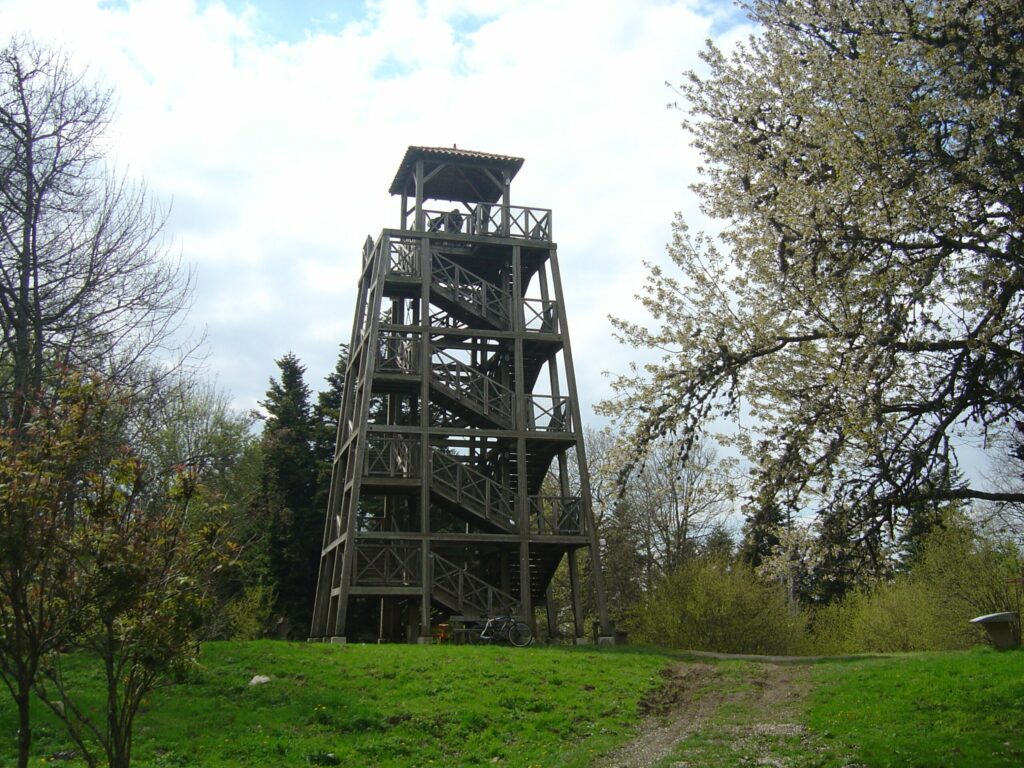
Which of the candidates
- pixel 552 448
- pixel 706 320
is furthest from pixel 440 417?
pixel 706 320

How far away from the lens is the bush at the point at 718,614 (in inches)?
1161

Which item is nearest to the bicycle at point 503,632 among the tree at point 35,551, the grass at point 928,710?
the grass at point 928,710

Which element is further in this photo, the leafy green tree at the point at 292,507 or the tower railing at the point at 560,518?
the leafy green tree at the point at 292,507

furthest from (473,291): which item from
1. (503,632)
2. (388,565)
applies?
(503,632)

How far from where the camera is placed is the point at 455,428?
87.4ft

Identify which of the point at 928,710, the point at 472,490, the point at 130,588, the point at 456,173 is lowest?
the point at 928,710

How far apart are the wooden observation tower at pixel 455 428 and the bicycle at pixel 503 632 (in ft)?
4.01

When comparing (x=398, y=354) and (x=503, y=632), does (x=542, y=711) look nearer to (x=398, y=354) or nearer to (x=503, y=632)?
(x=503, y=632)

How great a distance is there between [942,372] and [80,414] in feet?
31.6

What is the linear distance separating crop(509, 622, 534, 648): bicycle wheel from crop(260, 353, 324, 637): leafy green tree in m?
17.0

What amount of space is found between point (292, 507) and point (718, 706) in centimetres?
2718

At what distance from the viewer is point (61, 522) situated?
8.81 metres

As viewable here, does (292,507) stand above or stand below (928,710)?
above

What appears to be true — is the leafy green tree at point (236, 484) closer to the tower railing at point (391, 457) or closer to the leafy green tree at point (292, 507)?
the leafy green tree at point (292, 507)
